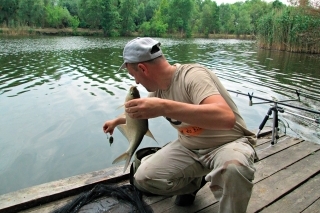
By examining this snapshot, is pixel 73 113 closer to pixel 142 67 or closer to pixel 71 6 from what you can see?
pixel 142 67

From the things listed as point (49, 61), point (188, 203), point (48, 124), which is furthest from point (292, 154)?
point (49, 61)

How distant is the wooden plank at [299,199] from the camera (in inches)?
106

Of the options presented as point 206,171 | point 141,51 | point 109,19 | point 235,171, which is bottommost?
point 206,171

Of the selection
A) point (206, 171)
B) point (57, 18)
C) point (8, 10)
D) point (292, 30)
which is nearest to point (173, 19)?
point (57, 18)

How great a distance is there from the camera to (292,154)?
157 inches

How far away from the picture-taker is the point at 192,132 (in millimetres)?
2367

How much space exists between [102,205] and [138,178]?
1.79ft

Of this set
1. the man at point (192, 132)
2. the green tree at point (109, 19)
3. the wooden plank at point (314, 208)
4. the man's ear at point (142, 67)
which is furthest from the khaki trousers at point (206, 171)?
the green tree at point (109, 19)

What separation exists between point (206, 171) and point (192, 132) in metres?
0.41

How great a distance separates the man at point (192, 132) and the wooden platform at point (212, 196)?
24 cm

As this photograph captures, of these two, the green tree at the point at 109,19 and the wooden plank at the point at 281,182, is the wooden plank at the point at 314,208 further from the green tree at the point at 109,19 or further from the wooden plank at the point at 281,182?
the green tree at the point at 109,19

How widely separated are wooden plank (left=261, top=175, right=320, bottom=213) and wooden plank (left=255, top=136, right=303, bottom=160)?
80 centimetres

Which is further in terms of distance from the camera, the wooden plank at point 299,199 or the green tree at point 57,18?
the green tree at point 57,18

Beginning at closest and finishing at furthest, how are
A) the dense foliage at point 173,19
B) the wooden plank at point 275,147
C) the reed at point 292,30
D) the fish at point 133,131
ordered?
1. the fish at point 133,131
2. the wooden plank at point 275,147
3. the reed at point 292,30
4. the dense foliage at point 173,19
